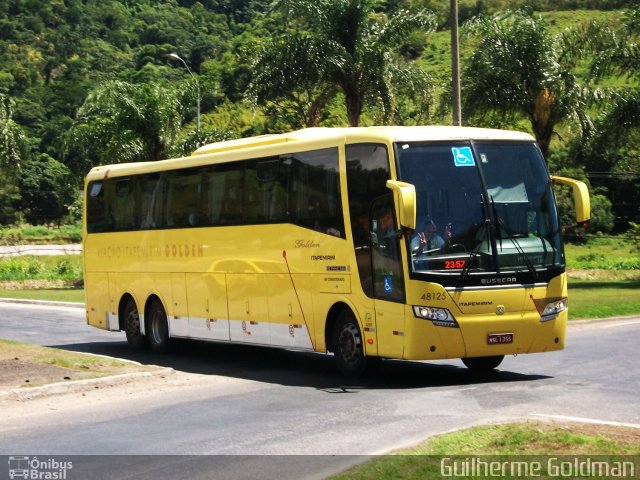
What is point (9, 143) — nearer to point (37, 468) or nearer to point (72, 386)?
point (72, 386)

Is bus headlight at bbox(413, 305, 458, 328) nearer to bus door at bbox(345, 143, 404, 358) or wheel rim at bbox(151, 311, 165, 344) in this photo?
bus door at bbox(345, 143, 404, 358)

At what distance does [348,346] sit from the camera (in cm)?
1678

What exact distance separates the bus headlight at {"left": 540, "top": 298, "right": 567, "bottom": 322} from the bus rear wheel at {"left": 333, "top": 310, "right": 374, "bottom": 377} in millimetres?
2515

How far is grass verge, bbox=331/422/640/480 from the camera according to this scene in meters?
9.27

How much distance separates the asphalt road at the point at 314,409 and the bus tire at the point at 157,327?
1.41 metres

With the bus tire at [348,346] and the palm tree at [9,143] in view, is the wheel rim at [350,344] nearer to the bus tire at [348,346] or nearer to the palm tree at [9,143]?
the bus tire at [348,346]

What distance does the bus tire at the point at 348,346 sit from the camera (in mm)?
16469

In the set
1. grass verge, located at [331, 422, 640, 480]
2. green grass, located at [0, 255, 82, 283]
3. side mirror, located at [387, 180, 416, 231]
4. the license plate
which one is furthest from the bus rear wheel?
green grass, located at [0, 255, 82, 283]

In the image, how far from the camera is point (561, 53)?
41469 millimetres

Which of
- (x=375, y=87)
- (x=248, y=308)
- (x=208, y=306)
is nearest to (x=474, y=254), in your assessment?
(x=248, y=308)

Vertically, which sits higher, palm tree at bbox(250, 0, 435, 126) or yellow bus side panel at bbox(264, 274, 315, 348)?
palm tree at bbox(250, 0, 435, 126)

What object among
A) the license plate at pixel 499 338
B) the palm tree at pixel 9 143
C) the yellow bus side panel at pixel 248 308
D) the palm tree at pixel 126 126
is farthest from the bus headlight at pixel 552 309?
the palm tree at pixel 9 143

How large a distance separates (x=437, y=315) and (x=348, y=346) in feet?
6.19

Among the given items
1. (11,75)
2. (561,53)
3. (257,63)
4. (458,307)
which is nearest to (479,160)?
(458,307)
